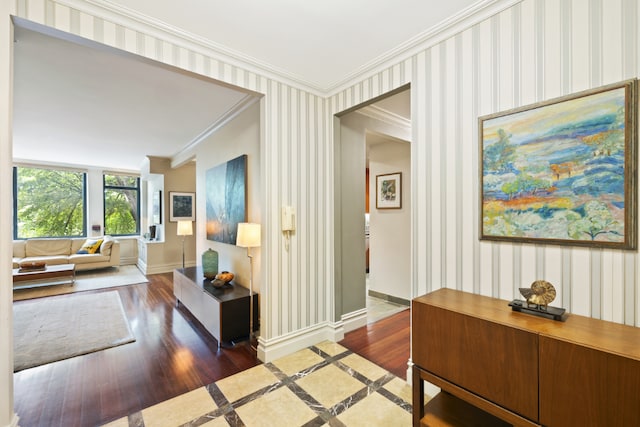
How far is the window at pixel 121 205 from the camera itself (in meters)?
7.89

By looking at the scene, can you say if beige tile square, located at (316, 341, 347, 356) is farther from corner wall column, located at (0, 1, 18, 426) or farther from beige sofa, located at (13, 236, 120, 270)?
beige sofa, located at (13, 236, 120, 270)

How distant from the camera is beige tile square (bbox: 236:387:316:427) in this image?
5.94 ft

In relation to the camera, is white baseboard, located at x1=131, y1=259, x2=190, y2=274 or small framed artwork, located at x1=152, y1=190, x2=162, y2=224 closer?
white baseboard, located at x1=131, y1=259, x2=190, y2=274

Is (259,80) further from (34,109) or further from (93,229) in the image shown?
(93,229)

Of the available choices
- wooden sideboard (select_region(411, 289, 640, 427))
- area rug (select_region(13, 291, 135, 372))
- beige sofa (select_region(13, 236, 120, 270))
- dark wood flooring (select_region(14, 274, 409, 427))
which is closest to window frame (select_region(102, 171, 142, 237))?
beige sofa (select_region(13, 236, 120, 270))

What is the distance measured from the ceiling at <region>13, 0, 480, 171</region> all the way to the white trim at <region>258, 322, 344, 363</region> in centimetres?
250

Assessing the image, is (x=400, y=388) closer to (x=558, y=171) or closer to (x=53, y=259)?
(x=558, y=171)

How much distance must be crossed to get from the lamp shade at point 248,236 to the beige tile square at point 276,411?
1.33 metres

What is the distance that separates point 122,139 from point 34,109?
4.77ft

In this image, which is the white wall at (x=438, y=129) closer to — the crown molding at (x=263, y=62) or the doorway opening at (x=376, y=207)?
the crown molding at (x=263, y=62)

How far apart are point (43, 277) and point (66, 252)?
2139 mm

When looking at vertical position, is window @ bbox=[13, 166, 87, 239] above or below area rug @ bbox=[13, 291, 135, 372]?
above

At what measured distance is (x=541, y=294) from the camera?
4.68 ft

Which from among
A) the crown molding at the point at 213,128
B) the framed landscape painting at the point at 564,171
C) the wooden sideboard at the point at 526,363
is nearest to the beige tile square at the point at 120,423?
the wooden sideboard at the point at 526,363
